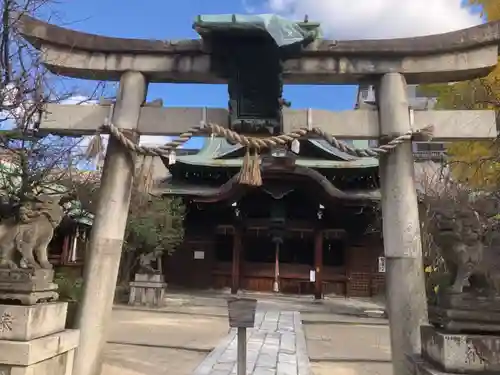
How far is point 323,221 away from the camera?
19.4 m

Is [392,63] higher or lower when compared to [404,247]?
higher

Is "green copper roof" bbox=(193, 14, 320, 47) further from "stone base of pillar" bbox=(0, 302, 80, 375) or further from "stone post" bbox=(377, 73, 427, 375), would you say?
"stone base of pillar" bbox=(0, 302, 80, 375)

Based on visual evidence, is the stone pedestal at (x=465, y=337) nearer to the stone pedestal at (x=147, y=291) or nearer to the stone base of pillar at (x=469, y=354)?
the stone base of pillar at (x=469, y=354)

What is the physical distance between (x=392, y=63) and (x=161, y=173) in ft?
66.1

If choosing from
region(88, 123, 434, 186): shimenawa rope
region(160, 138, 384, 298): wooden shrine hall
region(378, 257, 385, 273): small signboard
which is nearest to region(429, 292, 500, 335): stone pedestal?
region(88, 123, 434, 186): shimenawa rope

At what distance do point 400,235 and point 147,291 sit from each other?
1170 centimetres

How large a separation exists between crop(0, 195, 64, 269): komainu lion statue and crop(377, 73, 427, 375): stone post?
3.99 metres

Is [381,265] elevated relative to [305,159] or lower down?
lower down

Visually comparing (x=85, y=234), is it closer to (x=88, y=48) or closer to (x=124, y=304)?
(x=124, y=304)

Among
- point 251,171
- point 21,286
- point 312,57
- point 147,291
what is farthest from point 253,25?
point 147,291

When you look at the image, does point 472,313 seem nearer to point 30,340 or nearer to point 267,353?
point 30,340

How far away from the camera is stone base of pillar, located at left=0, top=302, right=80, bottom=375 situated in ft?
13.3

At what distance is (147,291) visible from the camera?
50.8 feet

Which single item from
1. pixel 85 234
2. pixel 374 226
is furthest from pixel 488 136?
pixel 85 234
